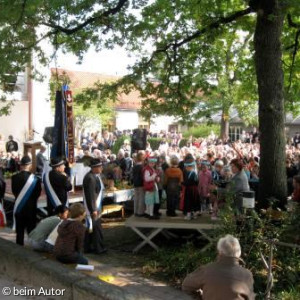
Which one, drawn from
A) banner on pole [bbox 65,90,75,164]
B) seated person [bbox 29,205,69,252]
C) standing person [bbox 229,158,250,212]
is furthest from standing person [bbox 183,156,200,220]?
seated person [bbox 29,205,69,252]

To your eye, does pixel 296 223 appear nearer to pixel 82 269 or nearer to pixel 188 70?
pixel 82 269

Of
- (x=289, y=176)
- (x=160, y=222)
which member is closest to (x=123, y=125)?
(x=289, y=176)

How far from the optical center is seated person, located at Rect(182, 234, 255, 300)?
368 cm

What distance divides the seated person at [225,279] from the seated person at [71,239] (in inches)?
112

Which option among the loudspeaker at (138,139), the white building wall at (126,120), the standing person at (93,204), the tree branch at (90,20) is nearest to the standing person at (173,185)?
the standing person at (93,204)

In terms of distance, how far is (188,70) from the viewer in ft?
39.9

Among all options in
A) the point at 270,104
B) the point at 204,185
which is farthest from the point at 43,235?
the point at 270,104

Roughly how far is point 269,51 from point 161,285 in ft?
14.7

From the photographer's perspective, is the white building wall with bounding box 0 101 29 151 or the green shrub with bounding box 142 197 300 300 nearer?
the green shrub with bounding box 142 197 300 300

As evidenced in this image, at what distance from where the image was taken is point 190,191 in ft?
29.6

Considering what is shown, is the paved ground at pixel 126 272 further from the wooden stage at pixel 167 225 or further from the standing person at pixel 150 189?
the standing person at pixel 150 189

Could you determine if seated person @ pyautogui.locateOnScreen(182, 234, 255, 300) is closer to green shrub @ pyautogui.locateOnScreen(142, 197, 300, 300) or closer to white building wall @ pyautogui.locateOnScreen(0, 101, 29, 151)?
green shrub @ pyautogui.locateOnScreen(142, 197, 300, 300)

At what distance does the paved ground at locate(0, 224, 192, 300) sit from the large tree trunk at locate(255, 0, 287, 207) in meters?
2.64

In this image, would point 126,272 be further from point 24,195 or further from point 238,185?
point 238,185
